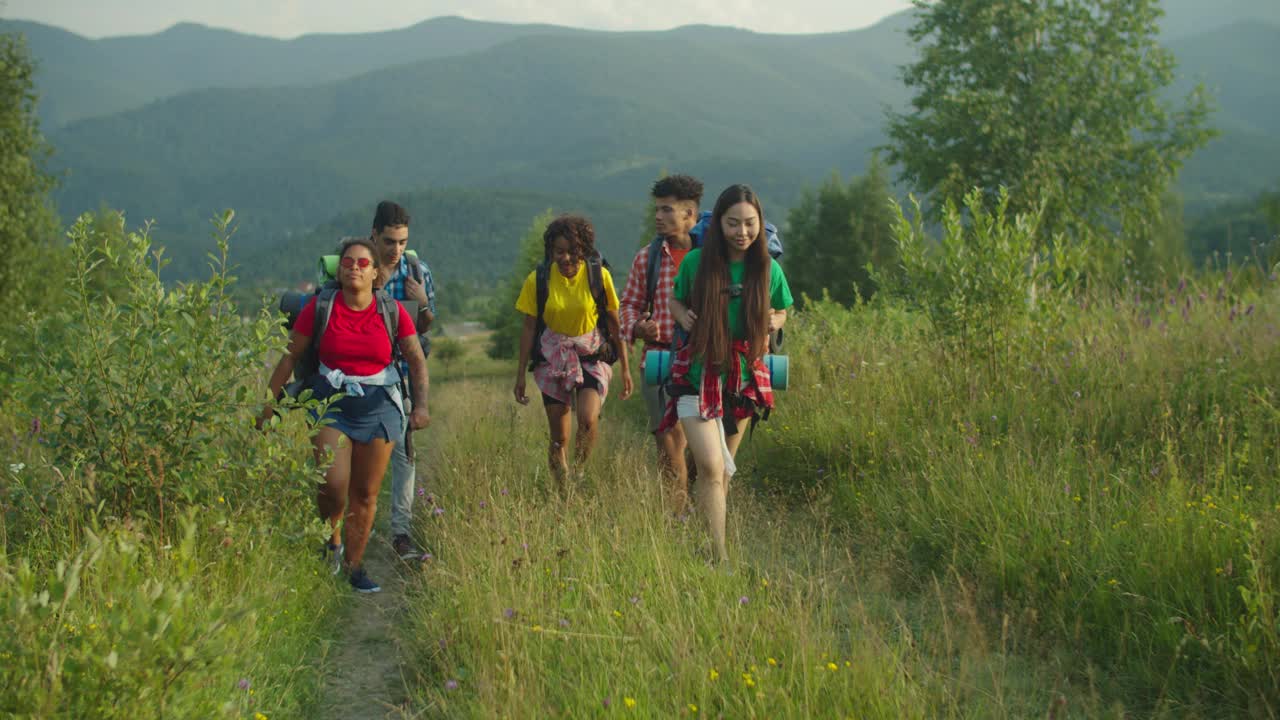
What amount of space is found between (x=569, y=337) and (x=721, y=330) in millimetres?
1811

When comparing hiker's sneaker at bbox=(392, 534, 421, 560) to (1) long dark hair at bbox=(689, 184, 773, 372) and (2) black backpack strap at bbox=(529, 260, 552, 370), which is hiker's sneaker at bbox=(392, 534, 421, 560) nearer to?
(2) black backpack strap at bbox=(529, 260, 552, 370)

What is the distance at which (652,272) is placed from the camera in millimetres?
5953

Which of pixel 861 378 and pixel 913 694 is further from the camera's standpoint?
pixel 861 378

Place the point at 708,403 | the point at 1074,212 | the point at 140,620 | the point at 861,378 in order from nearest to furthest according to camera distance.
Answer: the point at 140,620
the point at 708,403
the point at 861,378
the point at 1074,212

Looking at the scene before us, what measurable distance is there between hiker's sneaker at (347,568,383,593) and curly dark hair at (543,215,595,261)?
237 cm

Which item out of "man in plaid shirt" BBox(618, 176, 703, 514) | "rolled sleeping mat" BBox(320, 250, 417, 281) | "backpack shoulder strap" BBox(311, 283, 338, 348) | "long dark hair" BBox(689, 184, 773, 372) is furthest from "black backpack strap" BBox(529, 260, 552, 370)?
"long dark hair" BBox(689, 184, 773, 372)

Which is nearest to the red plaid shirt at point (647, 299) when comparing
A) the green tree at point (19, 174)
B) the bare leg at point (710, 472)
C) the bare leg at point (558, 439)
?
the bare leg at point (558, 439)

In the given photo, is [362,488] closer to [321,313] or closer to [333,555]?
[333,555]

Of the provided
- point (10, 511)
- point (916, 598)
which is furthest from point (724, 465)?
point (10, 511)

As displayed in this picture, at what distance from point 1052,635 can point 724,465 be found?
1784mm

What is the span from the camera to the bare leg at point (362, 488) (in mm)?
5301

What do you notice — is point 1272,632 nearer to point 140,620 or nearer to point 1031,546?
point 1031,546

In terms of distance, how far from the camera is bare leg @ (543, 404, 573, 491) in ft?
20.9

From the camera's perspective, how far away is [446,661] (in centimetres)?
387
